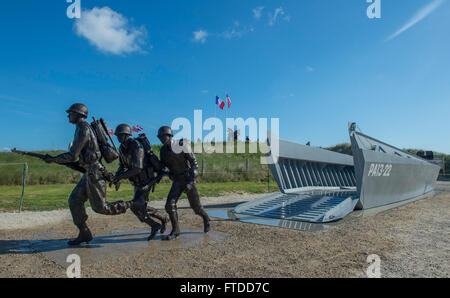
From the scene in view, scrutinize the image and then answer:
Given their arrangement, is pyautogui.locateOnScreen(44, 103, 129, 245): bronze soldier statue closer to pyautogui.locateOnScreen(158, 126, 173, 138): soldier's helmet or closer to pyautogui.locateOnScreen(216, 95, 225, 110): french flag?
pyautogui.locateOnScreen(158, 126, 173, 138): soldier's helmet

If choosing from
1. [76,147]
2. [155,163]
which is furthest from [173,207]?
[76,147]

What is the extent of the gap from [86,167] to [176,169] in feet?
5.52

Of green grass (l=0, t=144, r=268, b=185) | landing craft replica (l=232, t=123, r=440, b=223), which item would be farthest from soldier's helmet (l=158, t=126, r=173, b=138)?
green grass (l=0, t=144, r=268, b=185)

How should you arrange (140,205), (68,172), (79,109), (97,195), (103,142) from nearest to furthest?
(97,195), (79,109), (103,142), (140,205), (68,172)

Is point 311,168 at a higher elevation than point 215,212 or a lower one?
higher

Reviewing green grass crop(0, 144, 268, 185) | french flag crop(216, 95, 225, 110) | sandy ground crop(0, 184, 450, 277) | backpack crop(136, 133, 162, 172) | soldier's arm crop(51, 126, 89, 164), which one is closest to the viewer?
sandy ground crop(0, 184, 450, 277)

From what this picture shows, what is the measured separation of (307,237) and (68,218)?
687 cm

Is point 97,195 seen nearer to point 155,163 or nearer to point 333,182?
point 155,163

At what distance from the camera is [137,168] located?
16.9ft

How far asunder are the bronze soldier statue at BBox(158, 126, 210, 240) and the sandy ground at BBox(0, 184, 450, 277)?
24.8 inches

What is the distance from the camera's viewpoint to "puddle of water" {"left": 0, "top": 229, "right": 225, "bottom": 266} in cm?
460
